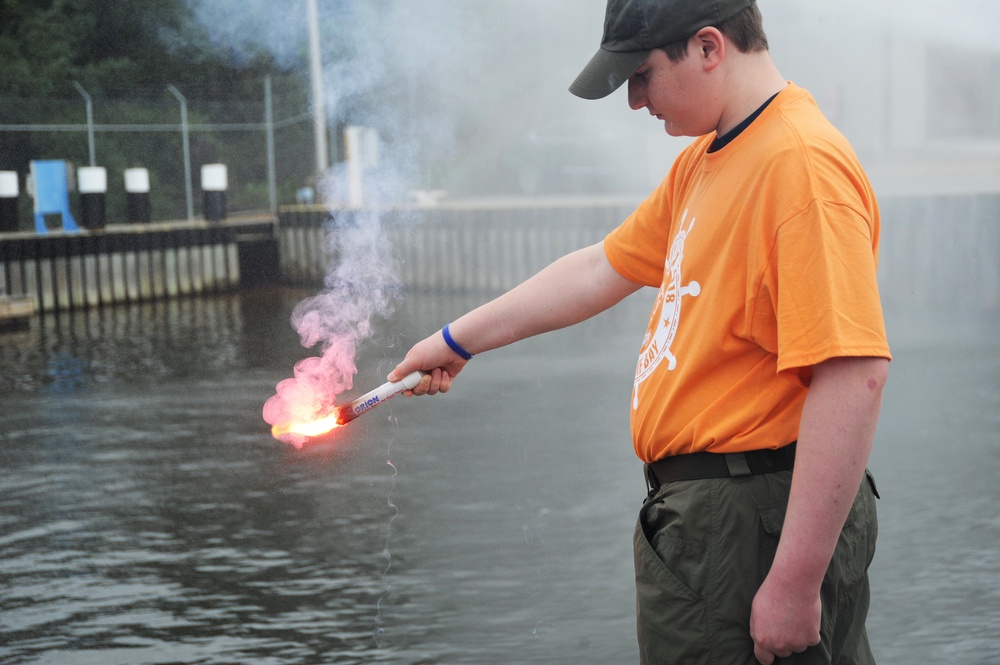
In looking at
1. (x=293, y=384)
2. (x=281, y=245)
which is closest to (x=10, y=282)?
(x=281, y=245)

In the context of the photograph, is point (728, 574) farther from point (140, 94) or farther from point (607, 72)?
point (140, 94)

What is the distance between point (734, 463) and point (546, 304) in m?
0.70

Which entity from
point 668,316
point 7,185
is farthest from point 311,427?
point 7,185

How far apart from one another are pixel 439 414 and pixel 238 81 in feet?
59.5

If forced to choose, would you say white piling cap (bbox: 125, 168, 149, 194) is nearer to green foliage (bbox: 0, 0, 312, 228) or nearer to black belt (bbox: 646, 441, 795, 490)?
green foliage (bbox: 0, 0, 312, 228)

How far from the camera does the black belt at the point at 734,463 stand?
5.97ft

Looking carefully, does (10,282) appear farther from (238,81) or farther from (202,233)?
(238,81)

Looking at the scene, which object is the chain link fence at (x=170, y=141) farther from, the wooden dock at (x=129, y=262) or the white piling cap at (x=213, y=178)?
the wooden dock at (x=129, y=262)

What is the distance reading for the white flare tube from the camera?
2.40 meters

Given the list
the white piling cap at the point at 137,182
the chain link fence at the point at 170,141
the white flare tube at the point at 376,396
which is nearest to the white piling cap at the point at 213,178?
the white piling cap at the point at 137,182

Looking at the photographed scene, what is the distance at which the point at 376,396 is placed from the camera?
2400 mm

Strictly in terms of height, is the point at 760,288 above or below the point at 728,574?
above

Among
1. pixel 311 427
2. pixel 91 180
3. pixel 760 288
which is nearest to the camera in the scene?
pixel 760 288

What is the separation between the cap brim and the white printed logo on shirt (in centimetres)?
26
